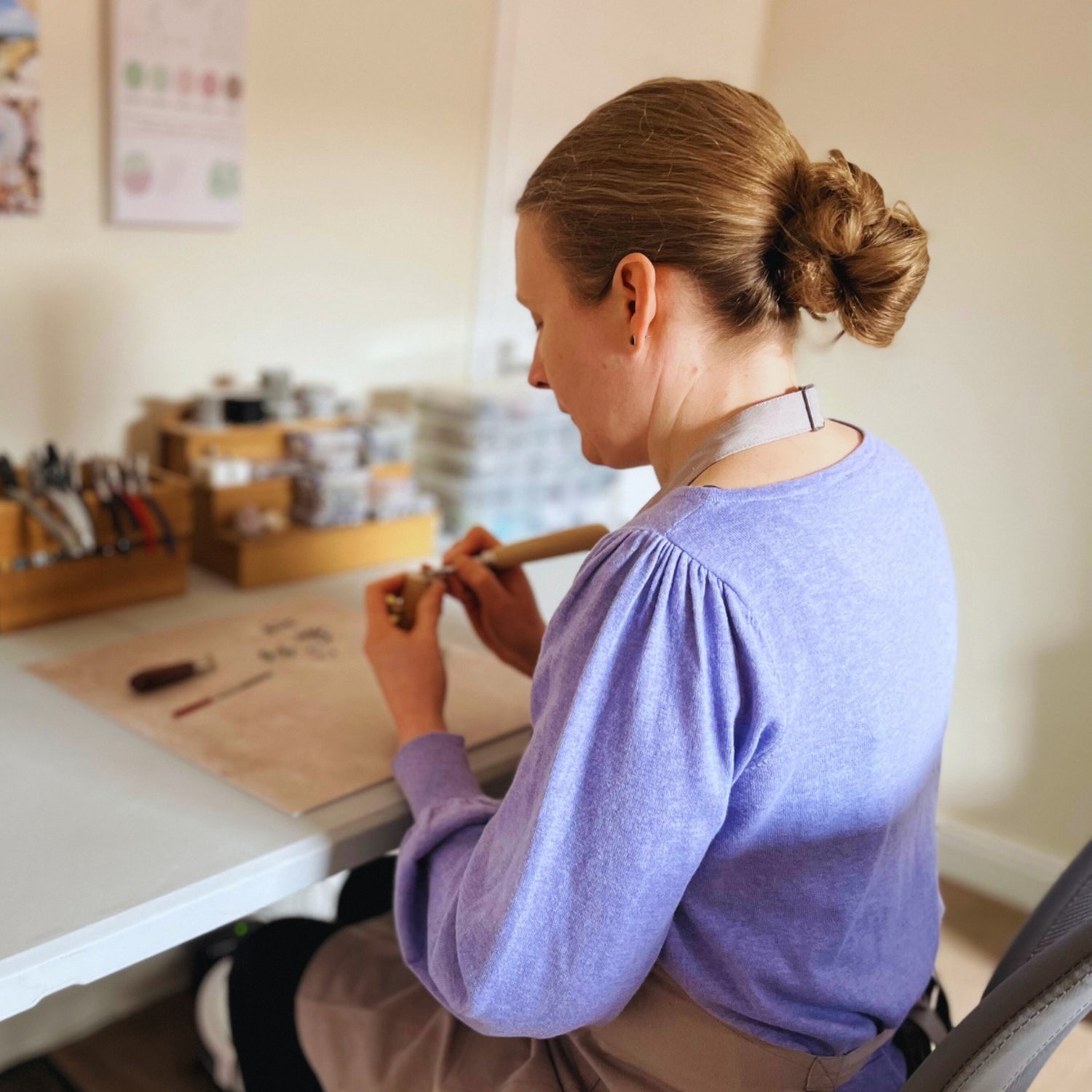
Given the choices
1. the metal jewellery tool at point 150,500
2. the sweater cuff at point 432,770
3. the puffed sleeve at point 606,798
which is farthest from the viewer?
the metal jewellery tool at point 150,500

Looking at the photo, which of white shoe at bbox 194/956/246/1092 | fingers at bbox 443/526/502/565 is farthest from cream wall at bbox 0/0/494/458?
white shoe at bbox 194/956/246/1092

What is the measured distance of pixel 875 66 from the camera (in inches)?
70.5

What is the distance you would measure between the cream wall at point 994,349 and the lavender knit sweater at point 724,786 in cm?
102

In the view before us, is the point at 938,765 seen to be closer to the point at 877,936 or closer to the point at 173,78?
the point at 877,936

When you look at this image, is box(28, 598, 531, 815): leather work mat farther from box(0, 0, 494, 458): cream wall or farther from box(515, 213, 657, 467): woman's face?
box(0, 0, 494, 458): cream wall

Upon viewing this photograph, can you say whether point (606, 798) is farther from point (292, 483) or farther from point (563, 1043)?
point (292, 483)

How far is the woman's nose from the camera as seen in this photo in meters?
0.95

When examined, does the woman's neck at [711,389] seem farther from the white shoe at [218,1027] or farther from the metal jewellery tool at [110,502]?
the white shoe at [218,1027]

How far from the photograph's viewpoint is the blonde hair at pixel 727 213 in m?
0.79

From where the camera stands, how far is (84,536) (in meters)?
1.37

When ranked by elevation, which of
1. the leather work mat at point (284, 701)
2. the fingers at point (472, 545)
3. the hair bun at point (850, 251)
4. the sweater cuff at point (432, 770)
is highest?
the hair bun at point (850, 251)

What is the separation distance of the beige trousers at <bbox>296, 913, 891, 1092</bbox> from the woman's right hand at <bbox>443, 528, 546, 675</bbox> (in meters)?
0.30

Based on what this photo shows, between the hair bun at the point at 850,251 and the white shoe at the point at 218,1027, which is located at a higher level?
the hair bun at the point at 850,251

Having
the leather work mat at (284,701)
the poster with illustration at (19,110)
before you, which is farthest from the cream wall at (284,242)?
the leather work mat at (284,701)
